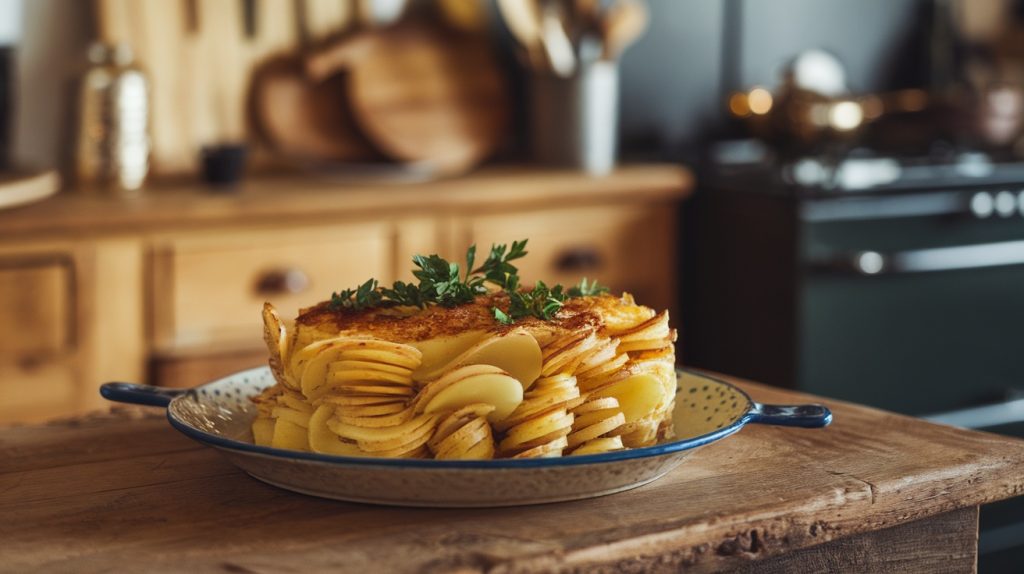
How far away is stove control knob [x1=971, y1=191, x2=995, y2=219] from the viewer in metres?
2.83

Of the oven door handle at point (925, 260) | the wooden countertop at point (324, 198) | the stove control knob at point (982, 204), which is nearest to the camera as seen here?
the wooden countertop at point (324, 198)

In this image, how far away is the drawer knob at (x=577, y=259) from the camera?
9.14 ft

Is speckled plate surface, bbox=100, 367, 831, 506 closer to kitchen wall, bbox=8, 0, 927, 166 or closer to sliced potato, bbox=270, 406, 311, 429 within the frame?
sliced potato, bbox=270, 406, 311, 429

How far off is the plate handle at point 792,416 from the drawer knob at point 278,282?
1621 mm

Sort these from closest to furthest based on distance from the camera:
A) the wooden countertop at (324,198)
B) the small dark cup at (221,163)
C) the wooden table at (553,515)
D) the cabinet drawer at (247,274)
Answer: the wooden table at (553,515), the wooden countertop at (324,198), the cabinet drawer at (247,274), the small dark cup at (221,163)

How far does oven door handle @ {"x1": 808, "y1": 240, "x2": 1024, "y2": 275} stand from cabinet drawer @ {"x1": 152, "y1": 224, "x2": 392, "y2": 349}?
3.24 feet

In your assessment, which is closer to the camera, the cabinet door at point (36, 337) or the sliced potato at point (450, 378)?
the sliced potato at point (450, 378)

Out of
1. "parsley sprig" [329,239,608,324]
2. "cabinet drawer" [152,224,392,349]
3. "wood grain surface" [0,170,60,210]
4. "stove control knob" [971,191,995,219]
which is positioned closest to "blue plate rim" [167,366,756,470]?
"parsley sprig" [329,239,608,324]

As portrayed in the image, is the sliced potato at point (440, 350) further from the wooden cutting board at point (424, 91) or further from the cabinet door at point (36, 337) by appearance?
the wooden cutting board at point (424, 91)

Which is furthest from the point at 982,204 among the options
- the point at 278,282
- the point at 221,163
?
the point at 221,163

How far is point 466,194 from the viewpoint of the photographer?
8.55ft

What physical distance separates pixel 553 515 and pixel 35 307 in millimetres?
1667

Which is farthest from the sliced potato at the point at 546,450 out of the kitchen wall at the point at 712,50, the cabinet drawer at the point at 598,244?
the kitchen wall at the point at 712,50

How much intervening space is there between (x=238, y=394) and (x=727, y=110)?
2.66m
